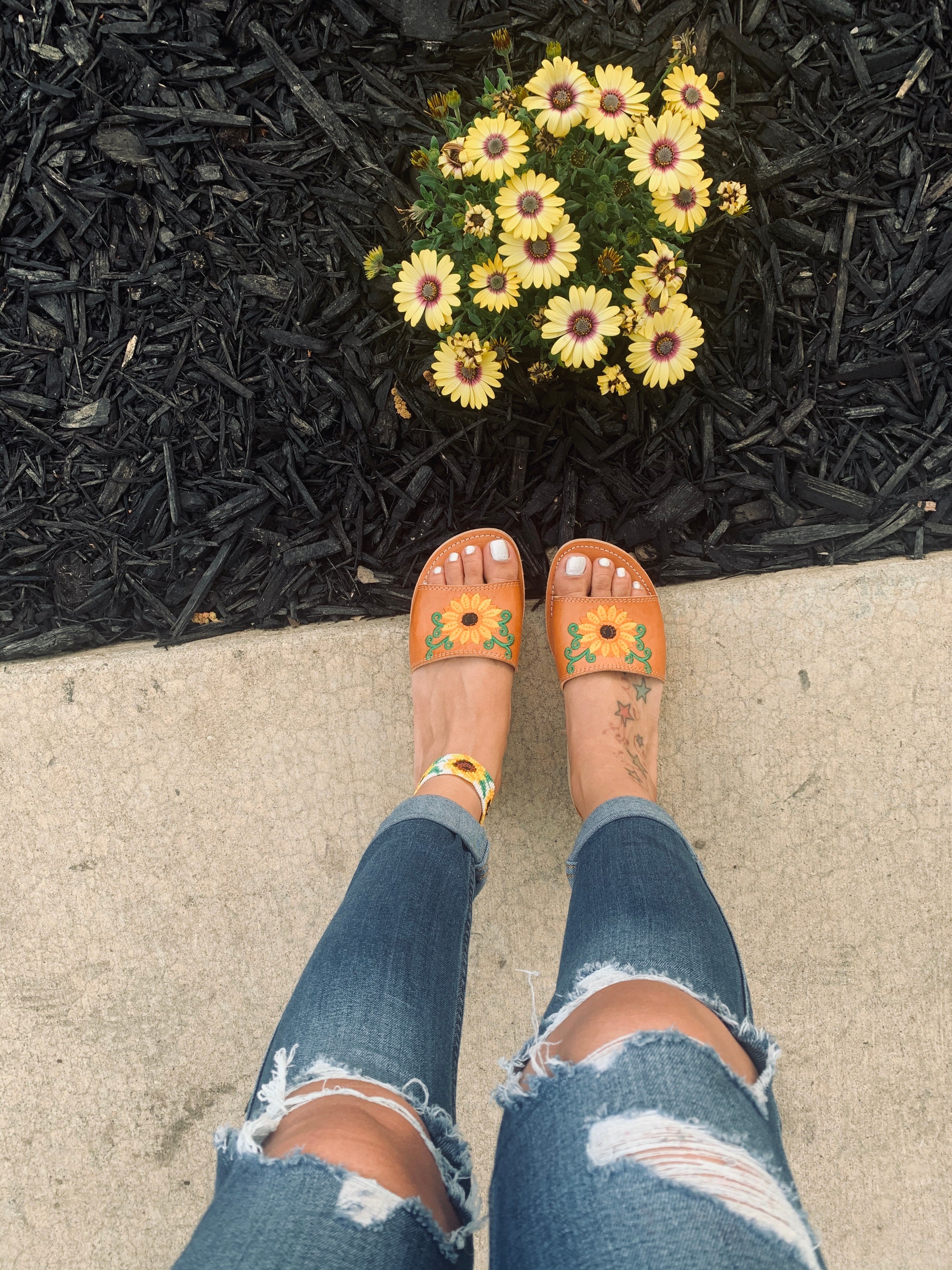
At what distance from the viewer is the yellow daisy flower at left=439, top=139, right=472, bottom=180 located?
1.14 meters

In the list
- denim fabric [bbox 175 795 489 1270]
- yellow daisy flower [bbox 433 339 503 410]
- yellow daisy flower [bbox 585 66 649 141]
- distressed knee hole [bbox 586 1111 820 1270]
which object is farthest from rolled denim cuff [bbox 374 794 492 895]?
yellow daisy flower [bbox 585 66 649 141]

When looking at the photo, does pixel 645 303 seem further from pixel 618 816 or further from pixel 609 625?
pixel 618 816

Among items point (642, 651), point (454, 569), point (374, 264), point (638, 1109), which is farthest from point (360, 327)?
point (638, 1109)

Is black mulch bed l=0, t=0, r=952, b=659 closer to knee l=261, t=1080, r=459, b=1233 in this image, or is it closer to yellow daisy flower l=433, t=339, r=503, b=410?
yellow daisy flower l=433, t=339, r=503, b=410

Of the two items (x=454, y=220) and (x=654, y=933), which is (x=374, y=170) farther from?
(x=654, y=933)

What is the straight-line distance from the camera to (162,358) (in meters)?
1.46

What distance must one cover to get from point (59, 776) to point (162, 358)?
2.85 feet

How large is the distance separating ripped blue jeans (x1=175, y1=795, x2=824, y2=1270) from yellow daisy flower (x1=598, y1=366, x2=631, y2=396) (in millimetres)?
753

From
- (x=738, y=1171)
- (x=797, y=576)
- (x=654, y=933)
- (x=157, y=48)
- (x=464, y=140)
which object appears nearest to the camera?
(x=738, y=1171)

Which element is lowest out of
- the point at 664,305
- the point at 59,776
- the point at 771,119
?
the point at 59,776

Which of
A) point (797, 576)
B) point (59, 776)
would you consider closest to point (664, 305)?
point (797, 576)

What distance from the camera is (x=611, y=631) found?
1.50 metres

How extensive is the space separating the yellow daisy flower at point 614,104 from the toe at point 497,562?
70 centimetres

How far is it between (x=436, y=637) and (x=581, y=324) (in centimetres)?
64
